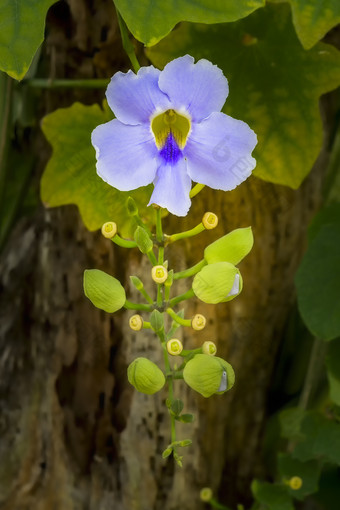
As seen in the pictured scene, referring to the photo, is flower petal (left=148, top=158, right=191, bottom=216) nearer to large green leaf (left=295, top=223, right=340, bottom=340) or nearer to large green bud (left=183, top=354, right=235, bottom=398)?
large green bud (left=183, top=354, right=235, bottom=398)

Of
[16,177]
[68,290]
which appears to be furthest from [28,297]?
[16,177]

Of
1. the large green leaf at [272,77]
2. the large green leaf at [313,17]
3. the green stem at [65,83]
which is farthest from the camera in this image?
the green stem at [65,83]

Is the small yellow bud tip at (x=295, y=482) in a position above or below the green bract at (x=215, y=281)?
below

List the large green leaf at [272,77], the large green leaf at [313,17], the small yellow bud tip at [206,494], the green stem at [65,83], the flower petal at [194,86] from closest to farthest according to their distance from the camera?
the flower petal at [194,86]
the large green leaf at [313,17]
the large green leaf at [272,77]
the green stem at [65,83]
the small yellow bud tip at [206,494]

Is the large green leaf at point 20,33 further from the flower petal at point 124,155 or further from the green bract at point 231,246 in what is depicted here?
the green bract at point 231,246

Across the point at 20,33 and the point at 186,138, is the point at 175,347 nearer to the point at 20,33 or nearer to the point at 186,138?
the point at 186,138

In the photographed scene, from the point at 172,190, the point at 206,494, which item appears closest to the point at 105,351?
the point at 206,494

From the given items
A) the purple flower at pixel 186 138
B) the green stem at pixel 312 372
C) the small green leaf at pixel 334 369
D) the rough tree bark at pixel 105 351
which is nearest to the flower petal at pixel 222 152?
the purple flower at pixel 186 138
